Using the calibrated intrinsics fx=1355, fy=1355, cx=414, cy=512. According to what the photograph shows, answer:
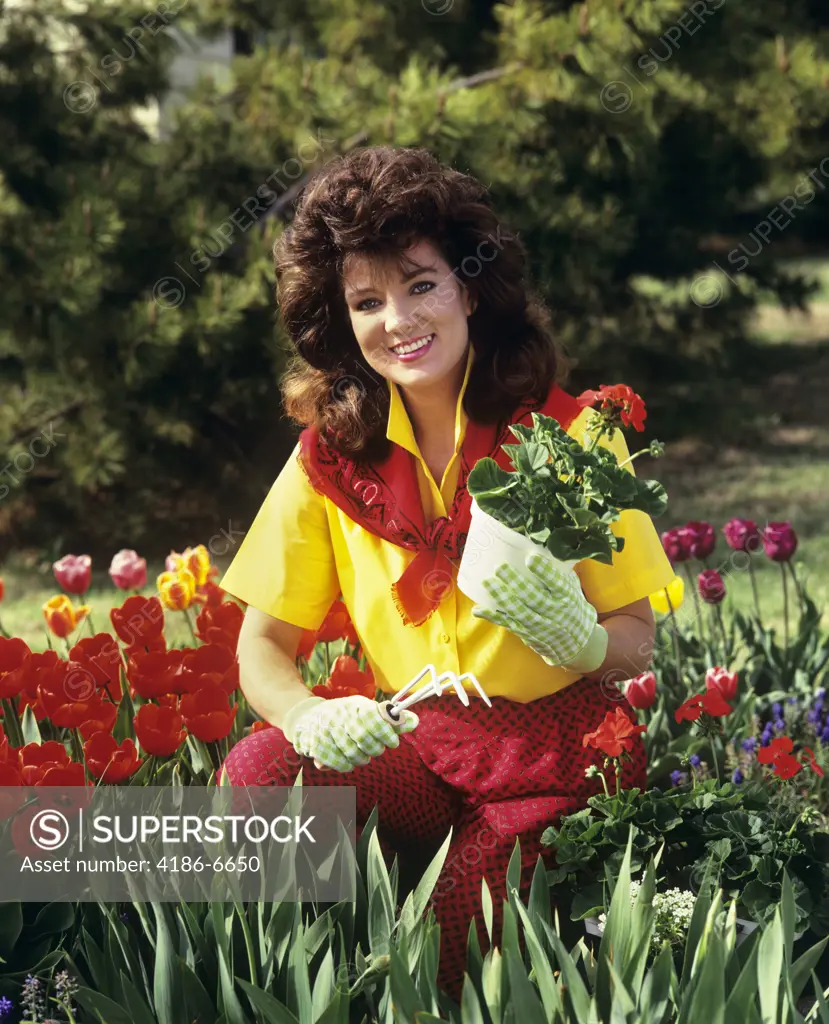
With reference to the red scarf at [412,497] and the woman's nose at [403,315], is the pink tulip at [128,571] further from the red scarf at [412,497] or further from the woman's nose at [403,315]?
the woman's nose at [403,315]

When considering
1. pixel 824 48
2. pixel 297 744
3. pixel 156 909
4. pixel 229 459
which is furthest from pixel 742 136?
pixel 156 909

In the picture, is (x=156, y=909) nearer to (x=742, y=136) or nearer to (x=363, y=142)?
(x=363, y=142)

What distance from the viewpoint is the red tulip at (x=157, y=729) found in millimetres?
1983

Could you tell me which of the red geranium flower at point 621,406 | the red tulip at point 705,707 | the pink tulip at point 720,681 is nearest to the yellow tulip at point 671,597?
the pink tulip at point 720,681

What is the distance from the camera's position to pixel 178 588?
270cm

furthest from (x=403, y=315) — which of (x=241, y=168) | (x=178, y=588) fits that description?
(x=241, y=168)

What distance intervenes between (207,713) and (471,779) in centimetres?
42

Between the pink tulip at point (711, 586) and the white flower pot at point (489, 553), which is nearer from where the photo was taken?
the white flower pot at point (489, 553)

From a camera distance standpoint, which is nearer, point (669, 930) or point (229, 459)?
point (669, 930)

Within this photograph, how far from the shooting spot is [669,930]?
1.81m

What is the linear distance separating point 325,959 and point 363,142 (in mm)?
3763

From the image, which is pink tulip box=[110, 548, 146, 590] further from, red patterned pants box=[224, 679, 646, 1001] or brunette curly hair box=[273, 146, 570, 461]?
red patterned pants box=[224, 679, 646, 1001]

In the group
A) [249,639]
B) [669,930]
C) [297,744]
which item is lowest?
[669,930]

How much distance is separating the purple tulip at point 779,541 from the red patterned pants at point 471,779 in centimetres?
83
